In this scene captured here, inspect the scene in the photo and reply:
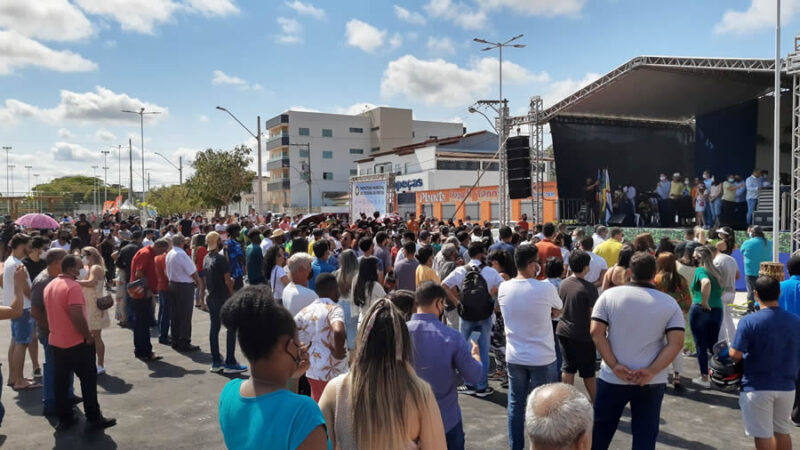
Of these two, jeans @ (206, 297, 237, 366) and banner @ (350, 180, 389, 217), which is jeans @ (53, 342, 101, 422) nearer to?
jeans @ (206, 297, 237, 366)

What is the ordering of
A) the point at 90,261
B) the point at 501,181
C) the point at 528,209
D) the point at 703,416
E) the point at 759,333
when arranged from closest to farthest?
the point at 759,333 → the point at 703,416 → the point at 90,261 → the point at 501,181 → the point at 528,209

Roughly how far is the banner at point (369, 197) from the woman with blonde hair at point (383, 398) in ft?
76.0

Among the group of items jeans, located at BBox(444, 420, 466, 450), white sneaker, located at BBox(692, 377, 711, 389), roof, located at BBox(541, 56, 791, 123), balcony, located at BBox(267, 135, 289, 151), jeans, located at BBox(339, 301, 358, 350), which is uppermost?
balcony, located at BBox(267, 135, 289, 151)

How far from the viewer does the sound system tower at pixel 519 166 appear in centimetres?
1761

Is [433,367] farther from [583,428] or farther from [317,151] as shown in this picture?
[317,151]

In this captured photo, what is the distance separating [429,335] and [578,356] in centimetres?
220

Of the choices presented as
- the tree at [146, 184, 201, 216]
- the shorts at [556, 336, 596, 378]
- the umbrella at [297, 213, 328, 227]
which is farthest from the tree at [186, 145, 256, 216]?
the shorts at [556, 336, 596, 378]

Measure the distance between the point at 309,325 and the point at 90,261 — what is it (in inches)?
172

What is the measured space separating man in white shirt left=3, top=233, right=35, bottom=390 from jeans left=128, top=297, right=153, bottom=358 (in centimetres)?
137

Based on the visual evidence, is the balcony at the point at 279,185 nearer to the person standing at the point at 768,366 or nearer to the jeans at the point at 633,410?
the jeans at the point at 633,410

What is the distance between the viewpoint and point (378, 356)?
7.23 feet

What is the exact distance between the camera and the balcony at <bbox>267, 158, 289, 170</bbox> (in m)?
66.3

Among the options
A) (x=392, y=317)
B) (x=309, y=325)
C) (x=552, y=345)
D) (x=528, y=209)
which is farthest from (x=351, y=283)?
(x=528, y=209)

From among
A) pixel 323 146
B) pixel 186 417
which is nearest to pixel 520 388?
pixel 186 417
